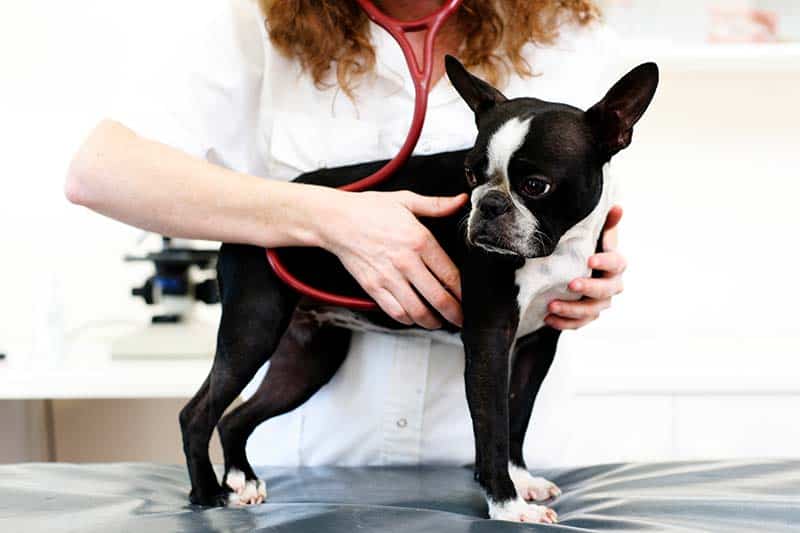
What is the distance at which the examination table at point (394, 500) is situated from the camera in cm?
84

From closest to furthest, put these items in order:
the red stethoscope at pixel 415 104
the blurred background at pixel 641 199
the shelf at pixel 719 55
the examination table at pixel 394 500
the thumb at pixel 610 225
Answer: the examination table at pixel 394 500 → the red stethoscope at pixel 415 104 → the thumb at pixel 610 225 → the shelf at pixel 719 55 → the blurred background at pixel 641 199

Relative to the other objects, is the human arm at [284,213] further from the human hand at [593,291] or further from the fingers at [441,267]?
the human hand at [593,291]

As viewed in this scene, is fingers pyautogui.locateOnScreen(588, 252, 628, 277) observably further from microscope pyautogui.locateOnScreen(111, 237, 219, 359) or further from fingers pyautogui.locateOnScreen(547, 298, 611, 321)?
microscope pyautogui.locateOnScreen(111, 237, 219, 359)

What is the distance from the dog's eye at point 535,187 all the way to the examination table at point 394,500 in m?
0.30

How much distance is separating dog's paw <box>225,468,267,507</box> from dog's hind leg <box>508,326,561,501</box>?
285 mm

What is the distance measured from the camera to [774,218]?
7.01 feet

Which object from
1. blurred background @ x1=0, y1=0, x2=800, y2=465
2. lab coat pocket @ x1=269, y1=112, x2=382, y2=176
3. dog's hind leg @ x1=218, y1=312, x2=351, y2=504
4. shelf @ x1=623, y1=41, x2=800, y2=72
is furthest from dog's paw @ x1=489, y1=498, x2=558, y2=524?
shelf @ x1=623, y1=41, x2=800, y2=72

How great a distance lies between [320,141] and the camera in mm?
1167

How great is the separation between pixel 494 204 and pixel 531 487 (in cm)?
36

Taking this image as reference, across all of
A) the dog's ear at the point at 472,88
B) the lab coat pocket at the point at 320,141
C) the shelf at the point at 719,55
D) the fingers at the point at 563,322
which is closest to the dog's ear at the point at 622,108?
the dog's ear at the point at 472,88

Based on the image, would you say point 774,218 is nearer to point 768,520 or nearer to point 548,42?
point 548,42

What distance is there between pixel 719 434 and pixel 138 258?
121 centimetres

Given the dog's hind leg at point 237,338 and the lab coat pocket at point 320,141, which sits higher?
the lab coat pocket at point 320,141

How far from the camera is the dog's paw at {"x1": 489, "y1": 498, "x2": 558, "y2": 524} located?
0.90 m
